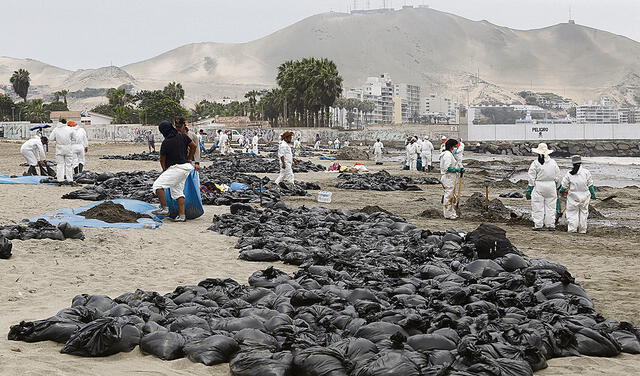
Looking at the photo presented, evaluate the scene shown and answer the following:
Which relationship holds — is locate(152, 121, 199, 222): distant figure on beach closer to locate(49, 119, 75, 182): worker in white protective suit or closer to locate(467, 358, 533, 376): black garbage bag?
locate(49, 119, 75, 182): worker in white protective suit

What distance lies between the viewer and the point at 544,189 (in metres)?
13.1

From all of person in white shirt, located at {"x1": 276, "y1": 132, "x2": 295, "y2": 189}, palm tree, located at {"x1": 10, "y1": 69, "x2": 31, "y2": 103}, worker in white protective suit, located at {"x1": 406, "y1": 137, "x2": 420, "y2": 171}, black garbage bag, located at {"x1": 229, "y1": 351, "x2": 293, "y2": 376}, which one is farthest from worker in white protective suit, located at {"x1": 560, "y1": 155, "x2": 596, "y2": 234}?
palm tree, located at {"x1": 10, "y1": 69, "x2": 31, "y2": 103}

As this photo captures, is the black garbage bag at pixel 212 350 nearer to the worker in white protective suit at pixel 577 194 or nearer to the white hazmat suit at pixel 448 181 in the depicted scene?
the worker in white protective suit at pixel 577 194

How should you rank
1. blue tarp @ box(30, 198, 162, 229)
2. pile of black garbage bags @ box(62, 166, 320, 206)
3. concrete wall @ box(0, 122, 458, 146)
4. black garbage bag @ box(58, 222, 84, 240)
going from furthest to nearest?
concrete wall @ box(0, 122, 458, 146) < pile of black garbage bags @ box(62, 166, 320, 206) < blue tarp @ box(30, 198, 162, 229) < black garbage bag @ box(58, 222, 84, 240)

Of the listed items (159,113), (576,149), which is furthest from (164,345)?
(159,113)

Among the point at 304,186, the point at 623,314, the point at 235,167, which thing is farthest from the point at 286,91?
the point at 623,314

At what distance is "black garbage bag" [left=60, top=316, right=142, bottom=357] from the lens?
5.02m

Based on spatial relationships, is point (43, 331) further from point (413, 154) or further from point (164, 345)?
point (413, 154)

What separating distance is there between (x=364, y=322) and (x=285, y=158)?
12736mm

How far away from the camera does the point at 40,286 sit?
7.34 m

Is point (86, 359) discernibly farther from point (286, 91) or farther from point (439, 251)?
point (286, 91)

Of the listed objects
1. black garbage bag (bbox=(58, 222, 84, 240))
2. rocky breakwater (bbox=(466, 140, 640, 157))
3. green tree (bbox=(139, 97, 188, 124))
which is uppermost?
green tree (bbox=(139, 97, 188, 124))

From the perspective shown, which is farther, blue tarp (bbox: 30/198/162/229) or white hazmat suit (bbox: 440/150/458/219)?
white hazmat suit (bbox: 440/150/458/219)

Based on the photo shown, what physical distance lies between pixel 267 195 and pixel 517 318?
11.3m
